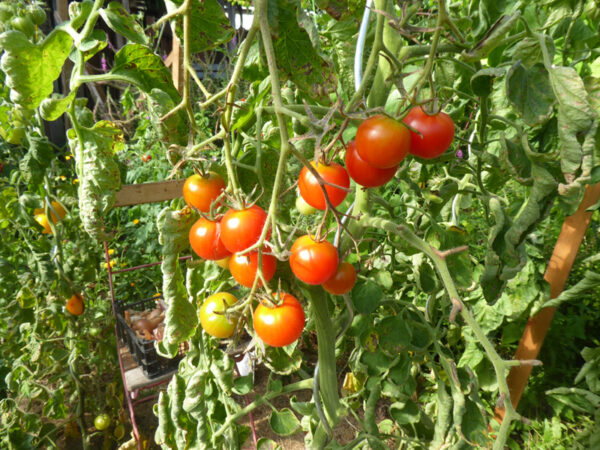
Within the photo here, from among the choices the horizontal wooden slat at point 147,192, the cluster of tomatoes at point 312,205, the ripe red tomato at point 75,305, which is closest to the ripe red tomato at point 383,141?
the cluster of tomatoes at point 312,205

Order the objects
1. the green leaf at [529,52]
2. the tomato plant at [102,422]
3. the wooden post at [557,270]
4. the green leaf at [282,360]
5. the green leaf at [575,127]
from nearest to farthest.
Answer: the green leaf at [575,127]
the green leaf at [529,52]
the green leaf at [282,360]
the wooden post at [557,270]
the tomato plant at [102,422]

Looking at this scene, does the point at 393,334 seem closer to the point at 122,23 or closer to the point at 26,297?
the point at 122,23

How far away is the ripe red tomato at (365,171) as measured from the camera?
48 cm

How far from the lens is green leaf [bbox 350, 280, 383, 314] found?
709mm

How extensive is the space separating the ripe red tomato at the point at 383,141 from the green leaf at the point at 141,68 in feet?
1.10

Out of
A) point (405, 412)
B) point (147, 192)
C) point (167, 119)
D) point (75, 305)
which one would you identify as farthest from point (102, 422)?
→ point (167, 119)

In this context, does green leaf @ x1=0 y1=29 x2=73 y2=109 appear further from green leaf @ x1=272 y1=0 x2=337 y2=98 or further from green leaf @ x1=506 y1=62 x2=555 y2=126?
green leaf @ x1=506 y1=62 x2=555 y2=126

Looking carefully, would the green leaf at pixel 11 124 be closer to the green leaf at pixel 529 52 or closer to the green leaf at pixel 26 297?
the green leaf at pixel 26 297

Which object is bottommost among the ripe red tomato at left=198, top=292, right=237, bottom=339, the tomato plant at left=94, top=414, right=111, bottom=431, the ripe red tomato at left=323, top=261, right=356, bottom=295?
the tomato plant at left=94, top=414, right=111, bottom=431

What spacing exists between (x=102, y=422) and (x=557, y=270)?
5.97 ft

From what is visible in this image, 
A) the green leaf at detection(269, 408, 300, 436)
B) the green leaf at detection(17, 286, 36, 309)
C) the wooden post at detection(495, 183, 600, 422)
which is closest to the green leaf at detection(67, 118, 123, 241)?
the green leaf at detection(269, 408, 300, 436)

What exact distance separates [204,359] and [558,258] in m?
1.19

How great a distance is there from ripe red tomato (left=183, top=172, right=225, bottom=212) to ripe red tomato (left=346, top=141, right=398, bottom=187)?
0.19m

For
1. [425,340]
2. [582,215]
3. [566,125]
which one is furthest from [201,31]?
[582,215]
